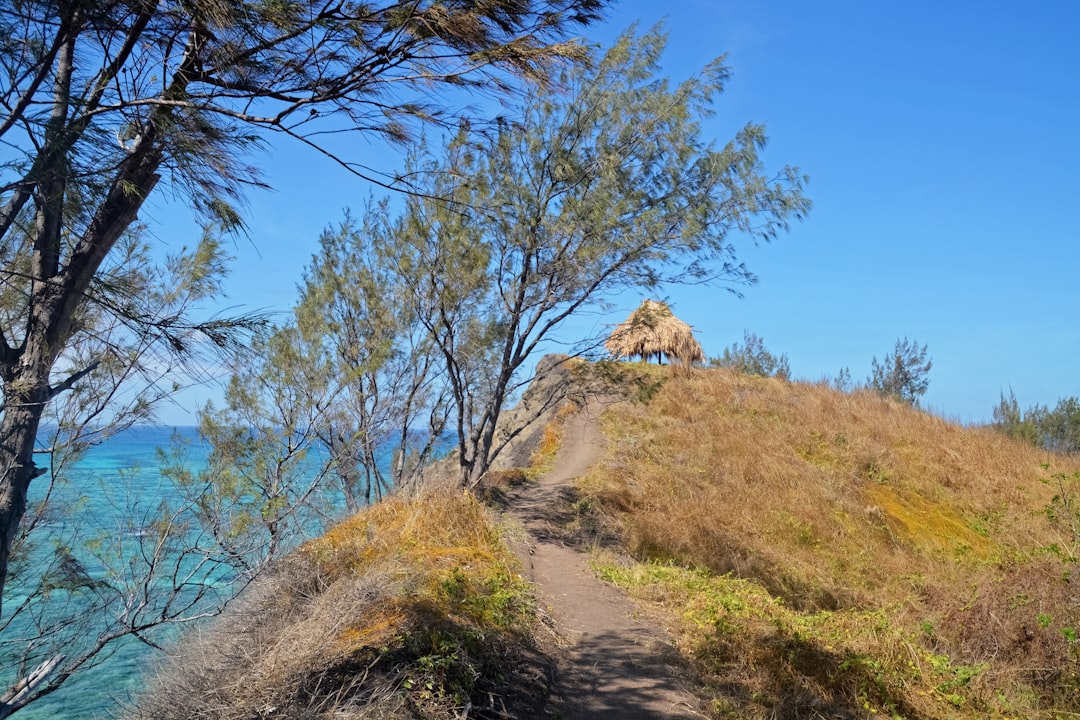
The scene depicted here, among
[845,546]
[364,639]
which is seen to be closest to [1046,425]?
[845,546]

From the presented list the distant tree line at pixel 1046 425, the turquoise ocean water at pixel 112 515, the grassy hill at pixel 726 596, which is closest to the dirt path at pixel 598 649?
the grassy hill at pixel 726 596

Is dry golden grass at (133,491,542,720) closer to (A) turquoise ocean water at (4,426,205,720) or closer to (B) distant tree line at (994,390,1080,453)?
(A) turquoise ocean water at (4,426,205,720)

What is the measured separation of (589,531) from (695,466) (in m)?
3.86

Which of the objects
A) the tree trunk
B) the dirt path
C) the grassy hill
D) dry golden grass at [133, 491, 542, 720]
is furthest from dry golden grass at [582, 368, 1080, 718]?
the tree trunk

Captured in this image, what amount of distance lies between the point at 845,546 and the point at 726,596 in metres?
5.33

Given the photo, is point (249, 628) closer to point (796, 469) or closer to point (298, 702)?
point (298, 702)

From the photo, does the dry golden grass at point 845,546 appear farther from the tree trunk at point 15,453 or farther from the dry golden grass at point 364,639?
the tree trunk at point 15,453

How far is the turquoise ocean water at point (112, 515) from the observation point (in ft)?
20.9

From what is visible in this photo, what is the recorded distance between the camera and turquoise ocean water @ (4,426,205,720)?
637 cm

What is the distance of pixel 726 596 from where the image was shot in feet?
25.6

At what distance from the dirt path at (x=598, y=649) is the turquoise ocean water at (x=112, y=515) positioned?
131 inches

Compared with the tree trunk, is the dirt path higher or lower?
lower

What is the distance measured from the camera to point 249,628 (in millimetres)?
5207

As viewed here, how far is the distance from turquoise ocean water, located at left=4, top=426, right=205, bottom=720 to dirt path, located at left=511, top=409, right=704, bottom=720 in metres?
3.33
